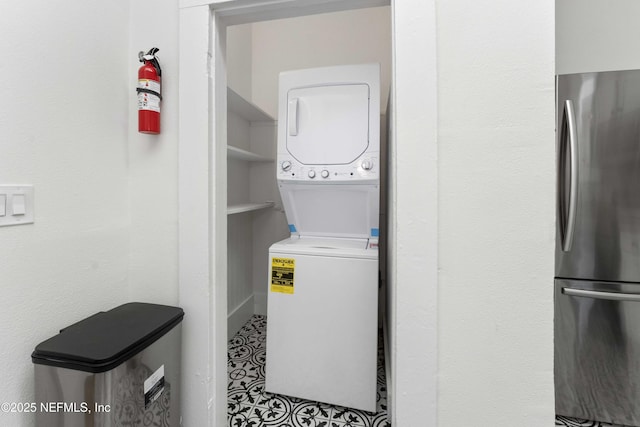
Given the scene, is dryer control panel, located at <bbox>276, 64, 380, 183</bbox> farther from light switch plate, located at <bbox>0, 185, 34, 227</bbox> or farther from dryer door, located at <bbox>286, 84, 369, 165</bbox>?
light switch plate, located at <bbox>0, 185, 34, 227</bbox>

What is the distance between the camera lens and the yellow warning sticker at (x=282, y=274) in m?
1.61

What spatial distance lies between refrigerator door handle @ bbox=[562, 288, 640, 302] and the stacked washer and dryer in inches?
39.1

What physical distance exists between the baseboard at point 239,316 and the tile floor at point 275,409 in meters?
0.33

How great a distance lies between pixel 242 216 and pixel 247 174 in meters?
0.42

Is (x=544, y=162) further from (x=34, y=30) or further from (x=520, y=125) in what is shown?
(x=34, y=30)

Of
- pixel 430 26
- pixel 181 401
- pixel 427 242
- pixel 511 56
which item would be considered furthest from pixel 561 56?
pixel 181 401

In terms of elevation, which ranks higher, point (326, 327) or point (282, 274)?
point (282, 274)

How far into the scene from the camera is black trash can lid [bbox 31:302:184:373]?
2.68ft

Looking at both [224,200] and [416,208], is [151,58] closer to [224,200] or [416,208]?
[224,200]

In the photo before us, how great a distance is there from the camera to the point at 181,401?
3.97ft

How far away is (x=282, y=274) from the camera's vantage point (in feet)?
5.34

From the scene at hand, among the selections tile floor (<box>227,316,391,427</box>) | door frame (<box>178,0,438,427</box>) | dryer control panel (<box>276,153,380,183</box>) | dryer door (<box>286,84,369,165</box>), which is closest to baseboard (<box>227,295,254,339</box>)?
tile floor (<box>227,316,391,427</box>)

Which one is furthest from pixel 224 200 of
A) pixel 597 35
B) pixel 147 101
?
pixel 597 35

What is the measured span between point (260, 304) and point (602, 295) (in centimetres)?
243
